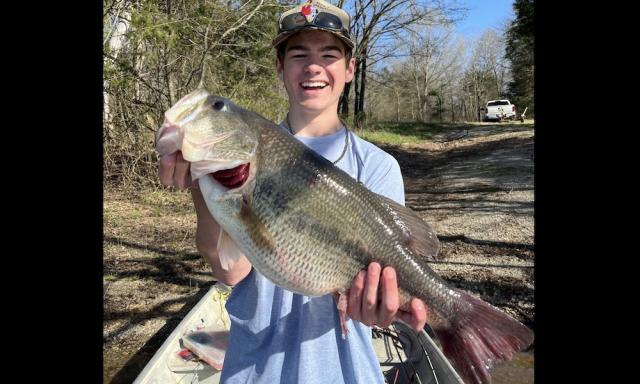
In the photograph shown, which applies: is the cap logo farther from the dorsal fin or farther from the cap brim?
the dorsal fin

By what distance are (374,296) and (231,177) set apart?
31.2 inches

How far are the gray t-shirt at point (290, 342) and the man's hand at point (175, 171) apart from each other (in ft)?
1.91

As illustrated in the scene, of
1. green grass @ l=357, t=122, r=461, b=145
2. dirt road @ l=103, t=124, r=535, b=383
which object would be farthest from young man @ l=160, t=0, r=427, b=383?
green grass @ l=357, t=122, r=461, b=145

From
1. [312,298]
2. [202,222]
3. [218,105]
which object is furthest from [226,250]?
[218,105]

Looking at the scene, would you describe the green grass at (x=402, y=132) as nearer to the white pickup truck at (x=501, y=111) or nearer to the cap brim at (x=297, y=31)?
the white pickup truck at (x=501, y=111)

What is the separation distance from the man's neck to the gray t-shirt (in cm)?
76

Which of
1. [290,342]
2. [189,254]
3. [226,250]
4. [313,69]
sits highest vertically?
[313,69]

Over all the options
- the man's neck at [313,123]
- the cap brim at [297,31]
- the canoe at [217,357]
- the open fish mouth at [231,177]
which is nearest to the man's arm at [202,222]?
the open fish mouth at [231,177]

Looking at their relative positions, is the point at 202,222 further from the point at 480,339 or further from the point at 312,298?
the point at 480,339

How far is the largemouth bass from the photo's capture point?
1.97 m

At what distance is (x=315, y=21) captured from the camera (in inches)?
91.9

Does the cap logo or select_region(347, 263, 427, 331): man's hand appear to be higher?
the cap logo

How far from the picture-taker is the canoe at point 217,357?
14.8ft
